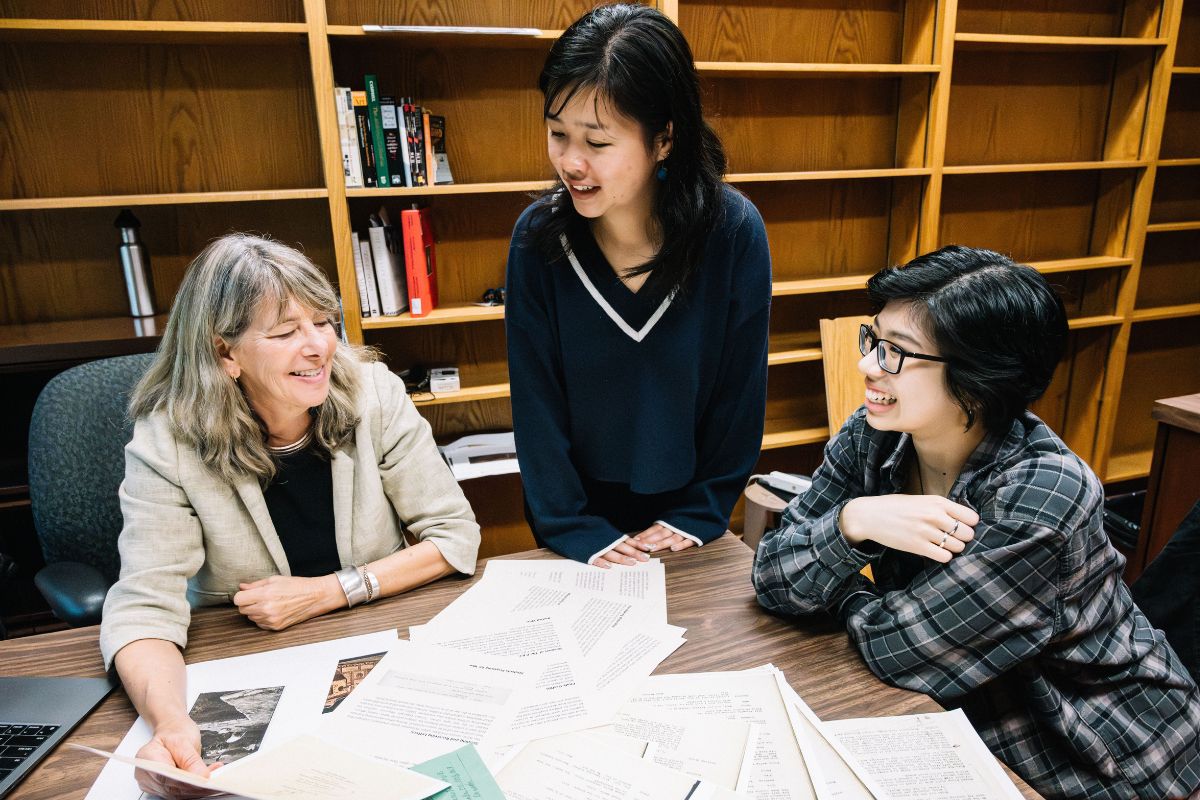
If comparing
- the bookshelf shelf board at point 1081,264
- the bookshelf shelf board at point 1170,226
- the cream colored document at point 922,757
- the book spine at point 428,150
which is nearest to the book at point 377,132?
the book spine at point 428,150

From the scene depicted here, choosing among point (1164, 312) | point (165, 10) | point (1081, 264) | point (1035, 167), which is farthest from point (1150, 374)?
point (165, 10)

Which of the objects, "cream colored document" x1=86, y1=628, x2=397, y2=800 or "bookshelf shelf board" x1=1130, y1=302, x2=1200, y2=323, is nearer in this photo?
"cream colored document" x1=86, y1=628, x2=397, y2=800

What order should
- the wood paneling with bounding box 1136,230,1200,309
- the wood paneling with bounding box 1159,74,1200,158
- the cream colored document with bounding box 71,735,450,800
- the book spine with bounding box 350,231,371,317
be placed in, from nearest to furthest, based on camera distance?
the cream colored document with bounding box 71,735,450,800 → the book spine with bounding box 350,231,371,317 → the wood paneling with bounding box 1159,74,1200,158 → the wood paneling with bounding box 1136,230,1200,309

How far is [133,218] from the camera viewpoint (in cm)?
232

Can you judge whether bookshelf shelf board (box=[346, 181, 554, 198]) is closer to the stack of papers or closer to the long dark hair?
the long dark hair

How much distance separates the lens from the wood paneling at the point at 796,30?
9.07 ft

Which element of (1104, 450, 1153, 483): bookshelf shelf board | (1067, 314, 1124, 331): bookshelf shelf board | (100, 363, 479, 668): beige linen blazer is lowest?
(1104, 450, 1153, 483): bookshelf shelf board

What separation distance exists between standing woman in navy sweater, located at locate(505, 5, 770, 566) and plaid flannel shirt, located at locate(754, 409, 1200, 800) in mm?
327

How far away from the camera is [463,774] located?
792 millimetres

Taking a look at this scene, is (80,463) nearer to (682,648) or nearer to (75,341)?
(75,341)

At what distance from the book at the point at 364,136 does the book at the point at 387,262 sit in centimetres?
14

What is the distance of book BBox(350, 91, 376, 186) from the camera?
7.36ft

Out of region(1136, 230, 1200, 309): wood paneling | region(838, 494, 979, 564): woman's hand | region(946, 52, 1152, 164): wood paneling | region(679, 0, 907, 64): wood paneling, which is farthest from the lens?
region(1136, 230, 1200, 309): wood paneling

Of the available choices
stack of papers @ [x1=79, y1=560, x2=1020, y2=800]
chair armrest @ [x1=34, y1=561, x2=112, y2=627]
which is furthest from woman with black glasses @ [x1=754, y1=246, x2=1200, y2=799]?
chair armrest @ [x1=34, y1=561, x2=112, y2=627]
